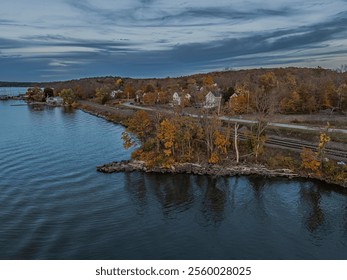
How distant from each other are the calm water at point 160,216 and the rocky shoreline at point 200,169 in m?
0.90

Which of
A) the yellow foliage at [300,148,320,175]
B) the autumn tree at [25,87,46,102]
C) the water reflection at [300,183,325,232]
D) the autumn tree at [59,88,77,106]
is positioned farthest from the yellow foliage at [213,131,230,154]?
the autumn tree at [25,87,46,102]

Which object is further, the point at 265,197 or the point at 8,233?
the point at 265,197

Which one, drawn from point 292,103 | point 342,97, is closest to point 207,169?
point 292,103

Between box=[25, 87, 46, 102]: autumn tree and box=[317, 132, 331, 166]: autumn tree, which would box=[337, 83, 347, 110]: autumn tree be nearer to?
box=[317, 132, 331, 166]: autumn tree

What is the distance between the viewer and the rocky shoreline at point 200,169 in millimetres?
26938

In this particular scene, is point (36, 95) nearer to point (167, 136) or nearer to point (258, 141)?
point (167, 136)

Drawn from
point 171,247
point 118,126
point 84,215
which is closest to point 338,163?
point 171,247

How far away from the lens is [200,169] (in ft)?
92.6

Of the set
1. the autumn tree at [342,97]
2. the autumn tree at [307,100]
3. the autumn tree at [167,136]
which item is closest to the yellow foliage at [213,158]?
the autumn tree at [167,136]

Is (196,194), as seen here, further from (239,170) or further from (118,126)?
(118,126)

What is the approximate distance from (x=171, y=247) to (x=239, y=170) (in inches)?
502

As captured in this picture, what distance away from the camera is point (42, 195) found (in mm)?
23516

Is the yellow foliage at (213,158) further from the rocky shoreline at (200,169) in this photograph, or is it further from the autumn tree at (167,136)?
the autumn tree at (167,136)

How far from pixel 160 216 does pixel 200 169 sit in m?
8.79
